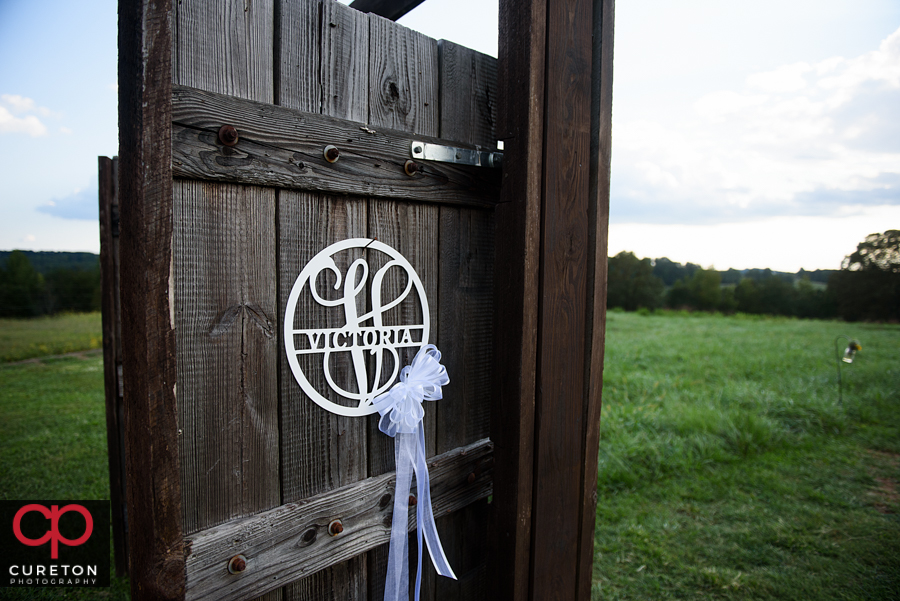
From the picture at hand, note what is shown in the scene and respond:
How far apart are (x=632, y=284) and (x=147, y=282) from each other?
19.5 m

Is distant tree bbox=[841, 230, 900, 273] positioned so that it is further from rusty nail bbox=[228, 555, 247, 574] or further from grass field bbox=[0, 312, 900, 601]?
rusty nail bbox=[228, 555, 247, 574]

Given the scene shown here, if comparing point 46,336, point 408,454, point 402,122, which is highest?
point 402,122

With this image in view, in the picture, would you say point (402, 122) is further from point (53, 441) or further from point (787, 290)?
point (787, 290)

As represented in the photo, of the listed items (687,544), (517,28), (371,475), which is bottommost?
(687,544)

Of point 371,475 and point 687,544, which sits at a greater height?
point 371,475

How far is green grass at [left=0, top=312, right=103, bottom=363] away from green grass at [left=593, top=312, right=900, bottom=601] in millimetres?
8478

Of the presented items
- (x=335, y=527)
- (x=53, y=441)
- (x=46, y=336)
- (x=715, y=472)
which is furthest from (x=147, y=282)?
(x=46, y=336)

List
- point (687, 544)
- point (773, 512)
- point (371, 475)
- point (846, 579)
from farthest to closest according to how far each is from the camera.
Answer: point (773, 512) → point (687, 544) → point (846, 579) → point (371, 475)

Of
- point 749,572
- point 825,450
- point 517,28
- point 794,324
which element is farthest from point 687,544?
point 794,324

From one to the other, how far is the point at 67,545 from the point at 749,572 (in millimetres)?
4023

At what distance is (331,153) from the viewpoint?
1.20 metres

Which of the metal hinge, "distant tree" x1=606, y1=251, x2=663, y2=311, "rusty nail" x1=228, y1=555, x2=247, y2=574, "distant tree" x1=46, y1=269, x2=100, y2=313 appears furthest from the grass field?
"distant tree" x1=606, y1=251, x2=663, y2=311

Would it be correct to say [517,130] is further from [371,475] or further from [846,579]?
[846,579]

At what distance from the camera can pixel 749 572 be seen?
283 centimetres
